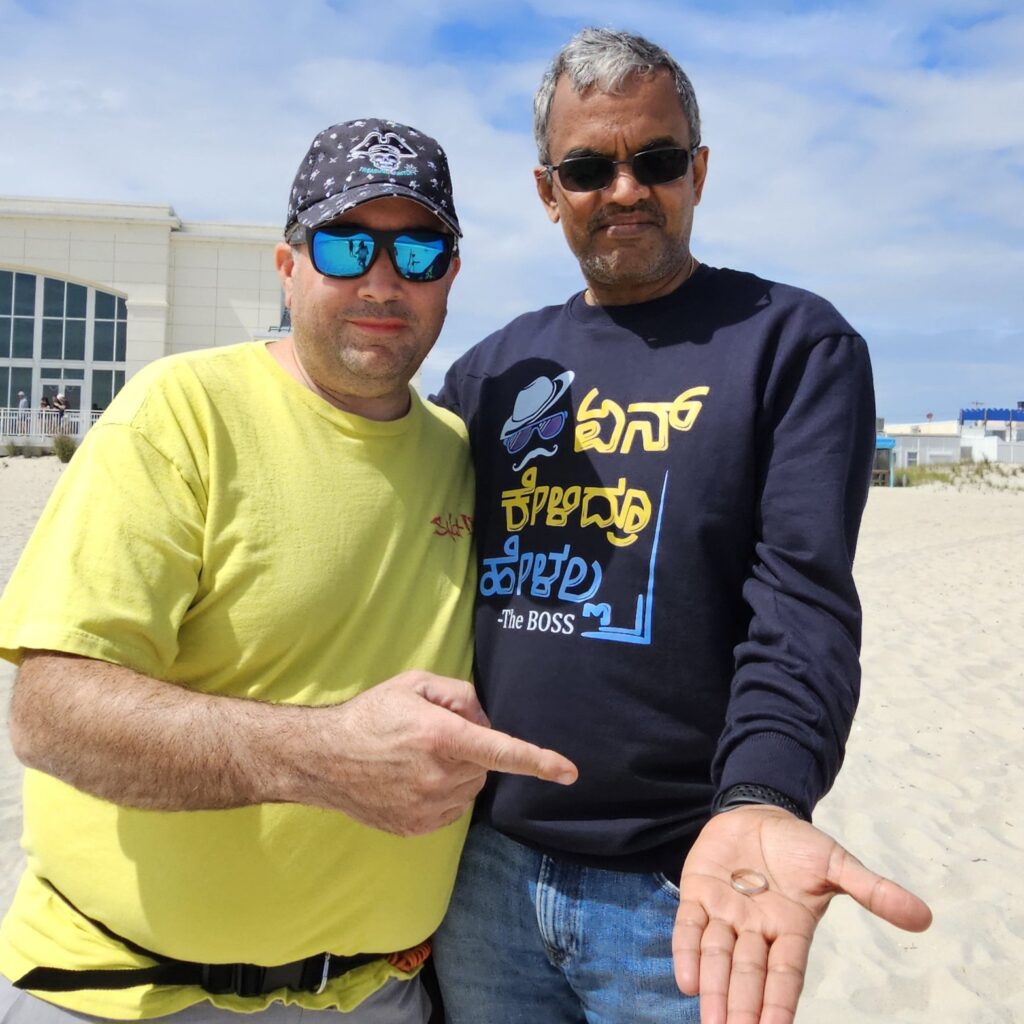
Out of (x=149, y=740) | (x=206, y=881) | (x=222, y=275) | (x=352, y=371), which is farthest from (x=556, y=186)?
(x=222, y=275)

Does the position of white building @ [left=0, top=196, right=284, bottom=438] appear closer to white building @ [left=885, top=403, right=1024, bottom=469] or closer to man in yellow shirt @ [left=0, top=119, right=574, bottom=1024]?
man in yellow shirt @ [left=0, top=119, right=574, bottom=1024]

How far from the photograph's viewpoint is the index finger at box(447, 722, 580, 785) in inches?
55.5

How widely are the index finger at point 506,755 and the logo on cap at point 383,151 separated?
1263mm

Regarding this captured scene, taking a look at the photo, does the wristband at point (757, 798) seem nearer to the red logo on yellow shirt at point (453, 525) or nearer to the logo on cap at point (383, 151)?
the red logo on yellow shirt at point (453, 525)

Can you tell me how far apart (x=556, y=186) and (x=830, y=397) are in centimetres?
86

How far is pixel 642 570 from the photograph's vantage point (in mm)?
1939

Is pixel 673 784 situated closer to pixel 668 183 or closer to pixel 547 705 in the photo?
pixel 547 705

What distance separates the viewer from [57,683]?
156 cm

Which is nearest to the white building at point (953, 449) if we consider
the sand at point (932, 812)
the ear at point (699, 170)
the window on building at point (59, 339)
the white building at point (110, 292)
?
the white building at point (110, 292)

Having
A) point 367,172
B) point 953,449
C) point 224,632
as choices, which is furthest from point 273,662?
point 953,449

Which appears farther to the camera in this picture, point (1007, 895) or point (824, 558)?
point (1007, 895)

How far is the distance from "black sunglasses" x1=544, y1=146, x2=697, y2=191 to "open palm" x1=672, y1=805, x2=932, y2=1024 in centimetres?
142

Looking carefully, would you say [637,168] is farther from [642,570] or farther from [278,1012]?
[278,1012]

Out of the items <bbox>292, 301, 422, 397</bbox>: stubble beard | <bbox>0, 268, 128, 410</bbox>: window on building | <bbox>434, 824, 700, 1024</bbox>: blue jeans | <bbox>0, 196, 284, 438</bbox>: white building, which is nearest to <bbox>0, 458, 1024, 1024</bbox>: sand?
<bbox>434, 824, 700, 1024</bbox>: blue jeans
